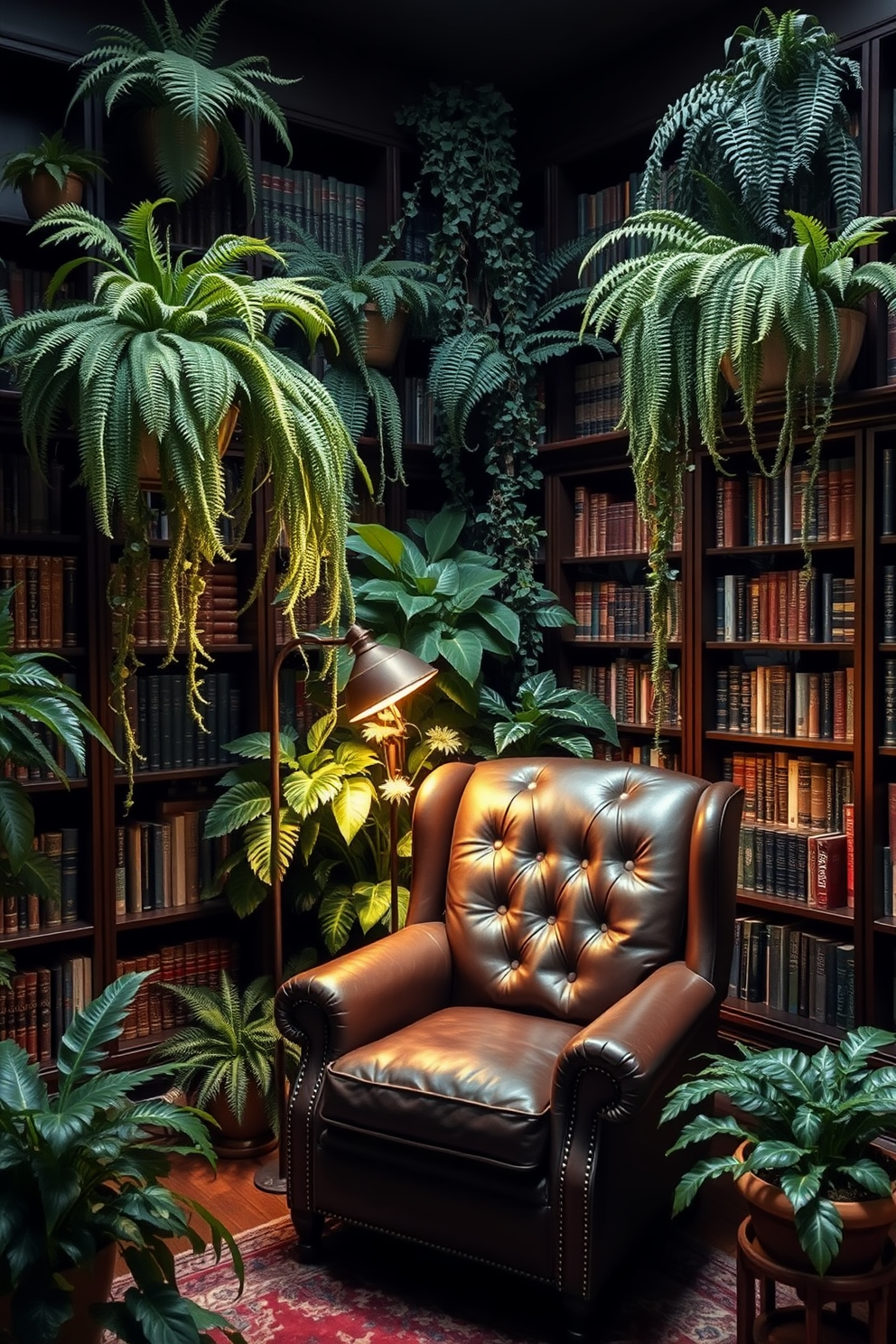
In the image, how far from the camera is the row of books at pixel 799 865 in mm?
2891

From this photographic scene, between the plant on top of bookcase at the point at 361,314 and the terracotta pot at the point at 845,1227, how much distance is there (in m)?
1.96

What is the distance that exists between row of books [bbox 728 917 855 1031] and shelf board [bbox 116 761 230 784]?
4.69 feet

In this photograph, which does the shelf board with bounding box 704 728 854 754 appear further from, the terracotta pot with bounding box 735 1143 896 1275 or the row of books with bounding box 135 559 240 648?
the row of books with bounding box 135 559 240 648

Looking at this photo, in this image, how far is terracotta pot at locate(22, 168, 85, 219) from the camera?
9.02ft

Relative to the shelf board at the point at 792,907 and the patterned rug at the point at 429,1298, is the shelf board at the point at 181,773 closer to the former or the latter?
the patterned rug at the point at 429,1298

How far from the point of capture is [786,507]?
2984mm

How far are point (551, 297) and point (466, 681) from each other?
1.28 metres

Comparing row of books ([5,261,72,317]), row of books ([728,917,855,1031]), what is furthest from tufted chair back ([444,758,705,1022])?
row of books ([5,261,72,317])

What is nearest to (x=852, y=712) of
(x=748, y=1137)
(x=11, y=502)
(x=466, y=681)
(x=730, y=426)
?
(x=730, y=426)

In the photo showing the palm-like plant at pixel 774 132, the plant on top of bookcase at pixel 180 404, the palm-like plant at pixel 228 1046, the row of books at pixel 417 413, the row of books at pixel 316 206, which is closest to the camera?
the plant on top of bookcase at pixel 180 404

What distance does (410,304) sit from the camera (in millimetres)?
3248

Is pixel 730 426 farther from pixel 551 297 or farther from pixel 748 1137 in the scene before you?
pixel 748 1137

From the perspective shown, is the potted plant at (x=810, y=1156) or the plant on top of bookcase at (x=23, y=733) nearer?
the potted plant at (x=810, y=1156)

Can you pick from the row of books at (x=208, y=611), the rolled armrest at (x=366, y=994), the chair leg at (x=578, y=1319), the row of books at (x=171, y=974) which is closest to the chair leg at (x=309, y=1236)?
the rolled armrest at (x=366, y=994)
